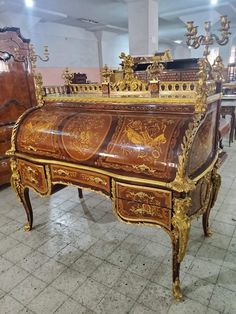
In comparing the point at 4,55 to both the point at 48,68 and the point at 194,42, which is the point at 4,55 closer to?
A: the point at 194,42

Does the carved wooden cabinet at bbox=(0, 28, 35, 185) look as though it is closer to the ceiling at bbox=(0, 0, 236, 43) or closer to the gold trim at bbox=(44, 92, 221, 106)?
the gold trim at bbox=(44, 92, 221, 106)

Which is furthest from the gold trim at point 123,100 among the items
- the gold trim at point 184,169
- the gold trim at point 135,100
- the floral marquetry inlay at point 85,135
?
the gold trim at point 184,169

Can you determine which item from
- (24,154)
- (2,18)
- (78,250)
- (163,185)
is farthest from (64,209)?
(2,18)

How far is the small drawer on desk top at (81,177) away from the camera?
5.35 feet

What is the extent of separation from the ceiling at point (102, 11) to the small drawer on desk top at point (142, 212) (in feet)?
18.6

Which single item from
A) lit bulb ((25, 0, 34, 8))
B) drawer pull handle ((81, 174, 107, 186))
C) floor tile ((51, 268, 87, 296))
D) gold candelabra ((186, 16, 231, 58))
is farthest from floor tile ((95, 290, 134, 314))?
lit bulb ((25, 0, 34, 8))

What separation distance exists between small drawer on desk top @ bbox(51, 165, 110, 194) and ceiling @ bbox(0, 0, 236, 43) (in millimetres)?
5360

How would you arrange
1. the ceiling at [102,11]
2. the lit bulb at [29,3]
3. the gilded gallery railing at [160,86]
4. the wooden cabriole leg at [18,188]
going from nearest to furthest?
the gilded gallery railing at [160,86]
the wooden cabriole leg at [18,188]
the lit bulb at [29,3]
the ceiling at [102,11]

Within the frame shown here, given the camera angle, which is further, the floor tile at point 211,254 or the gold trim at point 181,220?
the floor tile at point 211,254

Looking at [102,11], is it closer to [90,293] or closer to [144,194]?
[144,194]

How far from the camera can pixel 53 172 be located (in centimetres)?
189

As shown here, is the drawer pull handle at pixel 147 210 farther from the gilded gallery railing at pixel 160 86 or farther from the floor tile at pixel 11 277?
the floor tile at pixel 11 277

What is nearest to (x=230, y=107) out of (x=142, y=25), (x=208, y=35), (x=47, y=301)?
(x=208, y=35)

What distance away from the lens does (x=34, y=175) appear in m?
2.01
